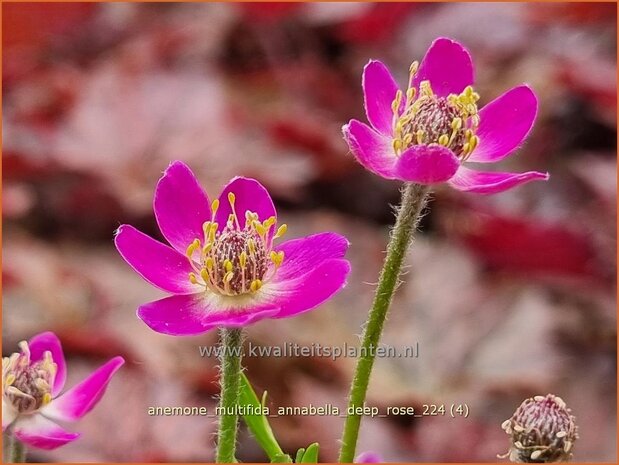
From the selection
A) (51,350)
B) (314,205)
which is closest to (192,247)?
(51,350)

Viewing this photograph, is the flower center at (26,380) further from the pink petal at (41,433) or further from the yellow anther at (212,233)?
the yellow anther at (212,233)

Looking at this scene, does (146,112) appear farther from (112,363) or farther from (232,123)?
(112,363)

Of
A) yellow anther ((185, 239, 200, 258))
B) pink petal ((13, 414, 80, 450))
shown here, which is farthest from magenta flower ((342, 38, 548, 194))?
pink petal ((13, 414, 80, 450))

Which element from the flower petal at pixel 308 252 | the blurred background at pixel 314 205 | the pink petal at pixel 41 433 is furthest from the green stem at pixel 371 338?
the blurred background at pixel 314 205

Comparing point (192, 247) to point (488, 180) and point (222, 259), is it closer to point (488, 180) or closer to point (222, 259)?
point (222, 259)

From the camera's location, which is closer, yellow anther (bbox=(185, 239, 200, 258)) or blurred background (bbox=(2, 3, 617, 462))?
yellow anther (bbox=(185, 239, 200, 258))

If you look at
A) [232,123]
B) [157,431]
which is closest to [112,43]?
[232,123]

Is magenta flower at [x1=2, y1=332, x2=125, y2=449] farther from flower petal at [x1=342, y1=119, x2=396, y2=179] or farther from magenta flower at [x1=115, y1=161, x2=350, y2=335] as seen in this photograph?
flower petal at [x1=342, y1=119, x2=396, y2=179]
